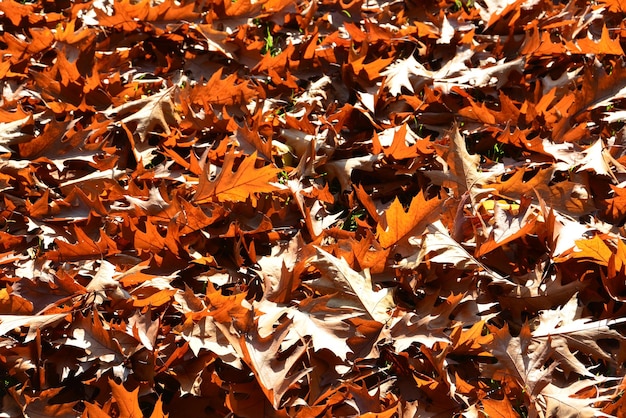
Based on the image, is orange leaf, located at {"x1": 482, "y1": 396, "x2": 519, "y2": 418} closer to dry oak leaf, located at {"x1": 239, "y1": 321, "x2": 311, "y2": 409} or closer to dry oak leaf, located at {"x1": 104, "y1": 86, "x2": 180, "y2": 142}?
dry oak leaf, located at {"x1": 239, "y1": 321, "x2": 311, "y2": 409}

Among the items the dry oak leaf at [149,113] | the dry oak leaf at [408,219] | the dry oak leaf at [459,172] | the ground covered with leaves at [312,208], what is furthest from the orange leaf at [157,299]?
the dry oak leaf at [459,172]

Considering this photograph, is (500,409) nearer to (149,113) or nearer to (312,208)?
(312,208)

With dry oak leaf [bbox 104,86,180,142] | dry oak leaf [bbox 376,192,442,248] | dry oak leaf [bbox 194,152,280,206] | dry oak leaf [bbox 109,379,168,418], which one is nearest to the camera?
dry oak leaf [bbox 109,379,168,418]

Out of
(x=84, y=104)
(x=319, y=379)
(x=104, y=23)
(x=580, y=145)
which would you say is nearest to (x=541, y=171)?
(x=580, y=145)

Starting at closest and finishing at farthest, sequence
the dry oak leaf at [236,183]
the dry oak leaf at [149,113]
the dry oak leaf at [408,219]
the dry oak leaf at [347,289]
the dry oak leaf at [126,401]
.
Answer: the dry oak leaf at [126,401] → the dry oak leaf at [347,289] → the dry oak leaf at [408,219] → the dry oak leaf at [236,183] → the dry oak leaf at [149,113]

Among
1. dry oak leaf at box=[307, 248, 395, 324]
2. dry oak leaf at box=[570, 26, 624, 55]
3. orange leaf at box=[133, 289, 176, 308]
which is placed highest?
dry oak leaf at box=[570, 26, 624, 55]

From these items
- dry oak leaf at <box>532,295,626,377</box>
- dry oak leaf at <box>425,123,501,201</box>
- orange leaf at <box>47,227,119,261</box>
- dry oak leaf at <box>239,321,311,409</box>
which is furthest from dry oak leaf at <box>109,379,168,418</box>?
dry oak leaf at <box>425,123,501,201</box>

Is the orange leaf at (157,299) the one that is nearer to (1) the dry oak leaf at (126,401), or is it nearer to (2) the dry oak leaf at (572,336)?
(1) the dry oak leaf at (126,401)

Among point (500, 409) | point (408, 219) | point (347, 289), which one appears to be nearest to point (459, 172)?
point (408, 219)

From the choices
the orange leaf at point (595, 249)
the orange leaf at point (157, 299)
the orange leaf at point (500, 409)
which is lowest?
the orange leaf at point (500, 409)
